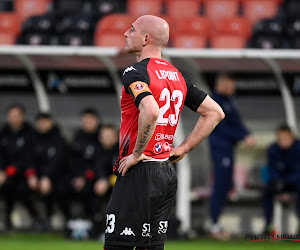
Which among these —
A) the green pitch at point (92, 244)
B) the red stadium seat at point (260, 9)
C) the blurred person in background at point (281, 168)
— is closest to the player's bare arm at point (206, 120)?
the green pitch at point (92, 244)

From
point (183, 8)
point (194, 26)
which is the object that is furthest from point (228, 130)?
point (183, 8)

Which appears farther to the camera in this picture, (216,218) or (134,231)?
(216,218)

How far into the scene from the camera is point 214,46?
30.2 feet

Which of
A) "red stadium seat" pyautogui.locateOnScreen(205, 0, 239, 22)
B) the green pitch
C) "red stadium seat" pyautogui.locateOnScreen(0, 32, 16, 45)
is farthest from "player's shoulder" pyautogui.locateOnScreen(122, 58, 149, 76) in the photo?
"red stadium seat" pyautogui.locateOnScreen(205, 0, 239, 22)

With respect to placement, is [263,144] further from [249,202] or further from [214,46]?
[214,46]

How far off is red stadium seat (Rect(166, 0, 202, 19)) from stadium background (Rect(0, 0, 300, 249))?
84cm

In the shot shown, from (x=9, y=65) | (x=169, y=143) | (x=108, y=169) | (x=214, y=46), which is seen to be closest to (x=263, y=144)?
(x=214, y=46)

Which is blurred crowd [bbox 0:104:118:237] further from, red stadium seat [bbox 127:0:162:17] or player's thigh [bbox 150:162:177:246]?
player's thigh [bbox 150:162:177:246]

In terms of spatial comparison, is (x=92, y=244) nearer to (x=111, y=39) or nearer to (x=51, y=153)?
(x=51, y=153)

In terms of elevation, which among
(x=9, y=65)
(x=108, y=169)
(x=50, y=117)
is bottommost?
(x=108, y=169)

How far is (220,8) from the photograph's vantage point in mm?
10375

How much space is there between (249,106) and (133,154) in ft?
18.9

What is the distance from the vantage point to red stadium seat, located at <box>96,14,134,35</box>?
8.99m

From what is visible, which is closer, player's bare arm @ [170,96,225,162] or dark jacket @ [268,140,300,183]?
player's bare arm @ [170,96,225,162]
